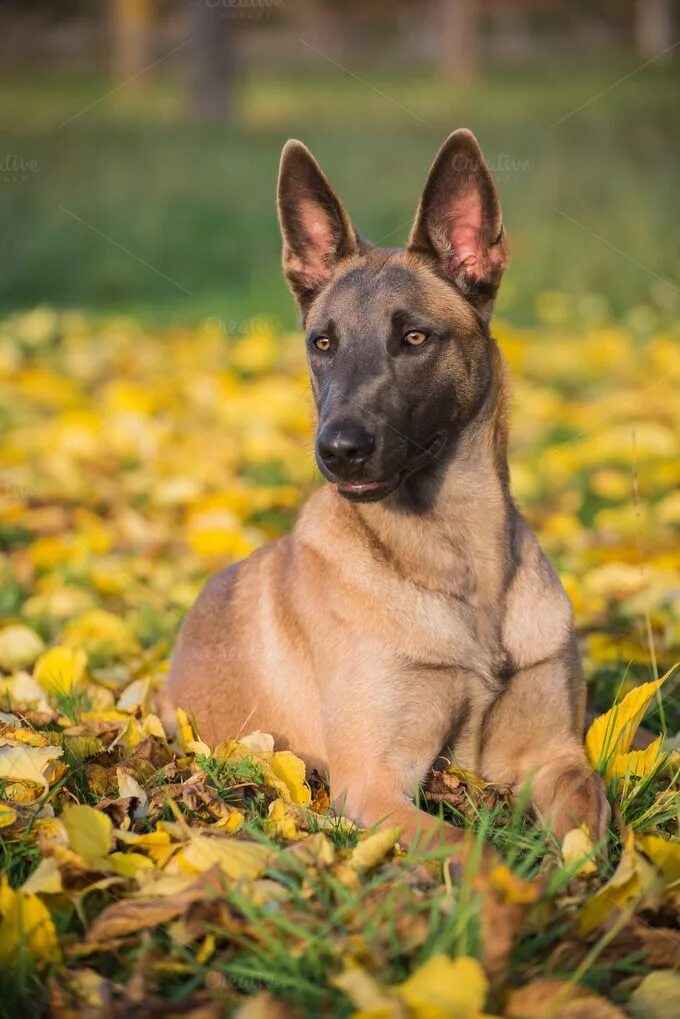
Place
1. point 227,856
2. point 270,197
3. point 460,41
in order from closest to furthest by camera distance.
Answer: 1. point 227,856
2. point 270,197
3. point 460,41

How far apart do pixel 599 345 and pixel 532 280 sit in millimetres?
2138

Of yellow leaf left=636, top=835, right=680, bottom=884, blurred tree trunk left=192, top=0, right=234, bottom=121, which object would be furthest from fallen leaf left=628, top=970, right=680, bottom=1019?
blurred tree trunk left=192, top=0, right=234, bottom=121

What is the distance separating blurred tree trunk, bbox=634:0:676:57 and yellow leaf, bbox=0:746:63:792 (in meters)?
33.2

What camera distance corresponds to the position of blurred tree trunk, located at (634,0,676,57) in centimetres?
3431

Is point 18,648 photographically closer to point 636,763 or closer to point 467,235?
point 467,235

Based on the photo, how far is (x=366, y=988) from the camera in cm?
234

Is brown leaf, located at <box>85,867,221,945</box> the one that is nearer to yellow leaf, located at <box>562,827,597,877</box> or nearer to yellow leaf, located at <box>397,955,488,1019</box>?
yellow leaf, located at <box>397,955,488,1019</box>

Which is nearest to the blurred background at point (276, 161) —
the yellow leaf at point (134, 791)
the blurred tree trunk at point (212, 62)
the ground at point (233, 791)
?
the blurred tree trunk at point (212, 62)

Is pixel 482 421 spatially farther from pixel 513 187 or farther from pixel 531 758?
pixel 513 187

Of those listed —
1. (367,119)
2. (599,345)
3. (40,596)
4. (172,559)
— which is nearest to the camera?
(40,596)

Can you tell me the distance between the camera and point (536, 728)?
364cm

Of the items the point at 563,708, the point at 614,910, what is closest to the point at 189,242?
the point at 563,708

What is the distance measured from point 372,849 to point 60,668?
6.07 feet

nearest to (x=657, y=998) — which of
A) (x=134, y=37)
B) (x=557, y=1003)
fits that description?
(x=557, y=1003)
